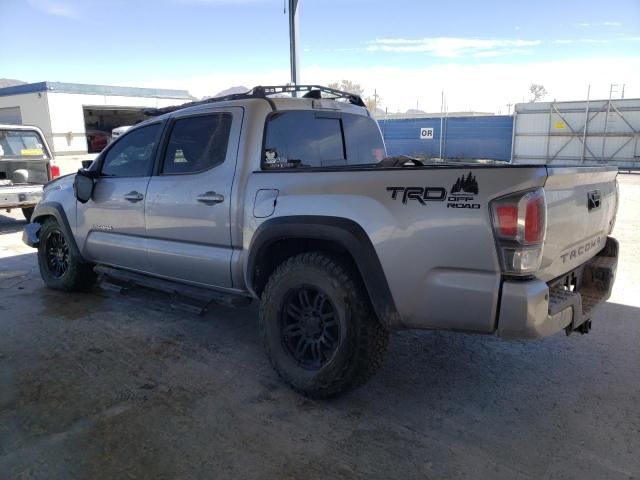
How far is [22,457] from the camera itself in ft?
9.04

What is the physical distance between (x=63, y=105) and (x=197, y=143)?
33.9 m

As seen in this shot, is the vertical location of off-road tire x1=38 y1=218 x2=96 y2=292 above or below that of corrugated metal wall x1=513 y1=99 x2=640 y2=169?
below

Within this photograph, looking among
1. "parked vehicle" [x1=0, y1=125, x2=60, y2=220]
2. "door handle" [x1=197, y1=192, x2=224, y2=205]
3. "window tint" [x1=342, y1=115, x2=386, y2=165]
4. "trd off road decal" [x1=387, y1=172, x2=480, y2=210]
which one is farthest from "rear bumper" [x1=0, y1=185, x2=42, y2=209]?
"trd off road decal" [x1=387, y1=172, x2=480, y2=210]

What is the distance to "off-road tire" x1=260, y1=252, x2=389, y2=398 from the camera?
10.2ft

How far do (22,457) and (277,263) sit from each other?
1884 mm

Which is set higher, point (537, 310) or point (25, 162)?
point (25, 162)

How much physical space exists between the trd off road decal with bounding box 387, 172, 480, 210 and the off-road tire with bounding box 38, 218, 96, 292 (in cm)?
411

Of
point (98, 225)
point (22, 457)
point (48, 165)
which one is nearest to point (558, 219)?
point (22, 457)

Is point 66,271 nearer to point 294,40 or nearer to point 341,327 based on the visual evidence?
point 341,327

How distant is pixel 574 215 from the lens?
117 inches

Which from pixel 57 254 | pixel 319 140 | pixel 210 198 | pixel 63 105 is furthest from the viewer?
pixel 63 105

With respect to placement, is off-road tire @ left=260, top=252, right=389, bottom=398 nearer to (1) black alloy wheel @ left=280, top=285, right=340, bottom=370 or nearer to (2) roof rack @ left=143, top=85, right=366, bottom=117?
(1) black alloy wheel @ left=280, top=285, right=340, bottom=370

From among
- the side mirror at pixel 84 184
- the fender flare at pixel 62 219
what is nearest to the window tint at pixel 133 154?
the side mirror at pixel 84 184

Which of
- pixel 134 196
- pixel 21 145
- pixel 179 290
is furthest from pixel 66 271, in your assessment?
pixel 21 145
